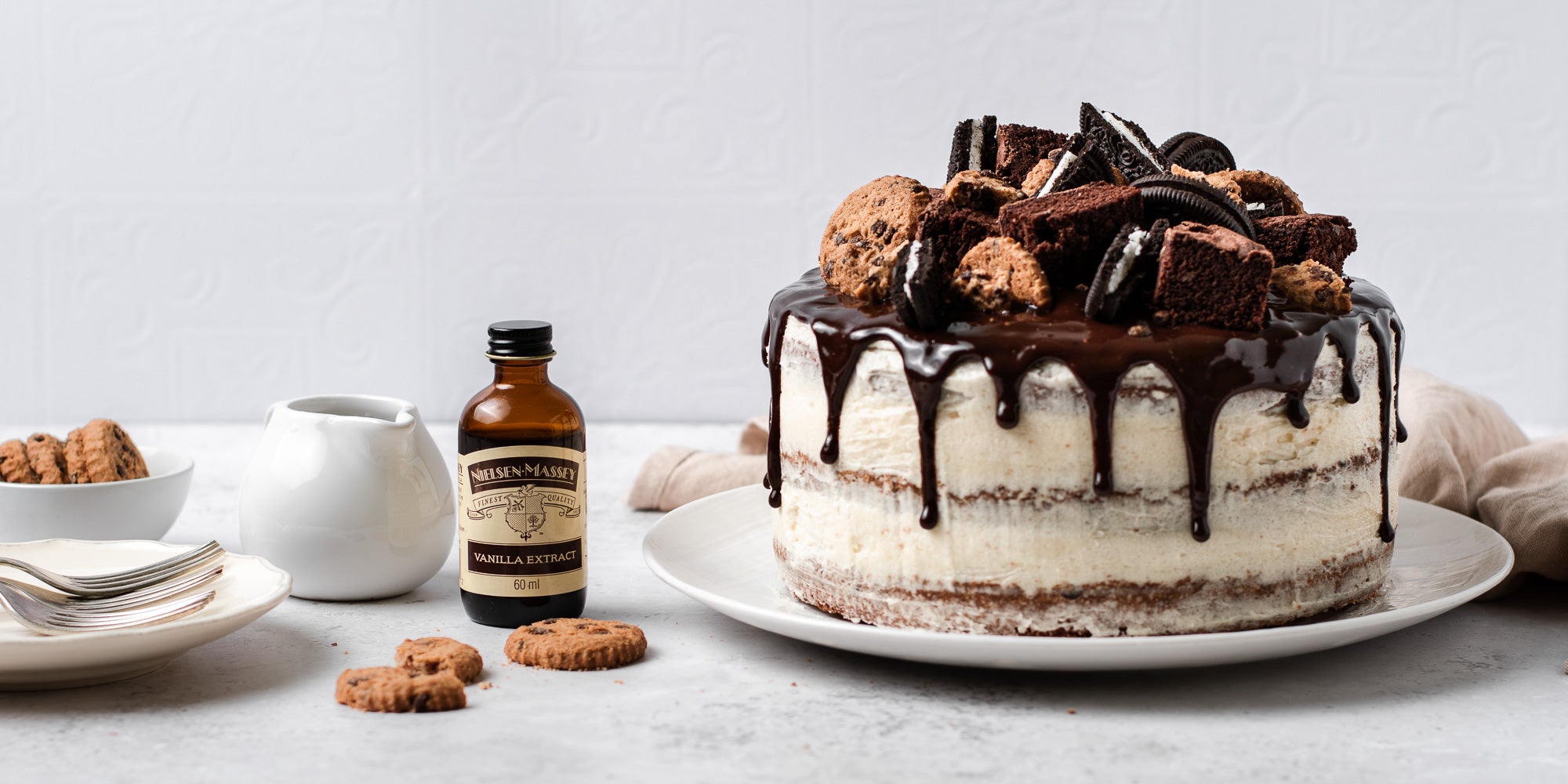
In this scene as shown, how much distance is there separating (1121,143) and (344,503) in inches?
54.3

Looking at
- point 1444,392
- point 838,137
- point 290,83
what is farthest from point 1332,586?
point 290,83

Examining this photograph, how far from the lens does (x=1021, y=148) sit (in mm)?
2482

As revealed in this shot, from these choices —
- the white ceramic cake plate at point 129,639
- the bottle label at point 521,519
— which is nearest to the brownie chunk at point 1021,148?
the bottle label at point 521,519

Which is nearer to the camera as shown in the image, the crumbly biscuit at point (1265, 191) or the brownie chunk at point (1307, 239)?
the brownie chunk at point (1307, 239)

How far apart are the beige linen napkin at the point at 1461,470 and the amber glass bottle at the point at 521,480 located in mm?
906

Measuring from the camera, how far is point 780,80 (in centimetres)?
431

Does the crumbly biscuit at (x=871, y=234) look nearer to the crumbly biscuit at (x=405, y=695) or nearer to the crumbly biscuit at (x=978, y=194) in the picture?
the crumbly biscuit at (x=978, y=194)

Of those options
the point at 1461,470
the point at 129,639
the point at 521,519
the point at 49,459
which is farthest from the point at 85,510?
the point at 1461,470

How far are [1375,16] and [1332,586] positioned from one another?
273 cm

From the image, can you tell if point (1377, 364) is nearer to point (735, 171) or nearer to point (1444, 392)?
point (1444, 392)

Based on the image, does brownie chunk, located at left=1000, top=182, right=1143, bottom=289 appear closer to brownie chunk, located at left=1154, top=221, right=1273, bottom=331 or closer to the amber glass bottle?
brownie chunk, located at left=1154, top=221, right=1273, bottom=331

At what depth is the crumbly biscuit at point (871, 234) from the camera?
7.04ft

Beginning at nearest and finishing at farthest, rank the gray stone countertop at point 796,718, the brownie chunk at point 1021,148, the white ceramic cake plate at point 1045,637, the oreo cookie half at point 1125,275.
A: the gray stone countertop at point 796,718 → the white ceramic cake plate at point 1045,637 → the oreo cookie half at point 1125,275 → the brownie chunk at point 1021,148

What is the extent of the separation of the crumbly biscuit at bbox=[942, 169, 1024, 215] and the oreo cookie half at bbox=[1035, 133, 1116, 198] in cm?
5
